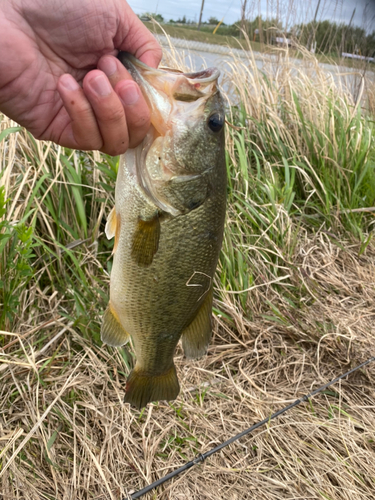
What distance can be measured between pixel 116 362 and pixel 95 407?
29 cm

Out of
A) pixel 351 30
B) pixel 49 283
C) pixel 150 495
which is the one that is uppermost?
pixel 351 30

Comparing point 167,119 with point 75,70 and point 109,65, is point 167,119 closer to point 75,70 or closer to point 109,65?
point 109,65

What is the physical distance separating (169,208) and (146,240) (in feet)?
0.42

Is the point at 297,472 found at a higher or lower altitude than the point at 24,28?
lower

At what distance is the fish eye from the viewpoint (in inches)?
51.6

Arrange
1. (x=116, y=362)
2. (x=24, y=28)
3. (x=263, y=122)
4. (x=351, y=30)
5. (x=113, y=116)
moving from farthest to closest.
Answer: (x=351, y=30)
(x=263, y=122)
(x=116, y=362)
(x=24, y=28)
(x=113, y=116)

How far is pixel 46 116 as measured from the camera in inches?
54.7

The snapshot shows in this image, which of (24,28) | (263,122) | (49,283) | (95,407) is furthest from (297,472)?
(263,122)

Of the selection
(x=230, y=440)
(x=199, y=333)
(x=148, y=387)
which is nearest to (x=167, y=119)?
(x=199, y=333)

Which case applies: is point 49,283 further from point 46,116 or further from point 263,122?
point 263,122

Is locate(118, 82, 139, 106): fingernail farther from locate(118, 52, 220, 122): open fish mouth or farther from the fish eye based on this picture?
the fish eye

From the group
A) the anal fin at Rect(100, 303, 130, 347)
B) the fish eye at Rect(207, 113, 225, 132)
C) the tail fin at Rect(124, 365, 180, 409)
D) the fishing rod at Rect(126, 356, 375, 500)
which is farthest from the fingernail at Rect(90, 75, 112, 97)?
the fishing rod at Rect(126, 356, 375, 500)

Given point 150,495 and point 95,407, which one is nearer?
point 150,495

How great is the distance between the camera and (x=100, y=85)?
1088 mm
